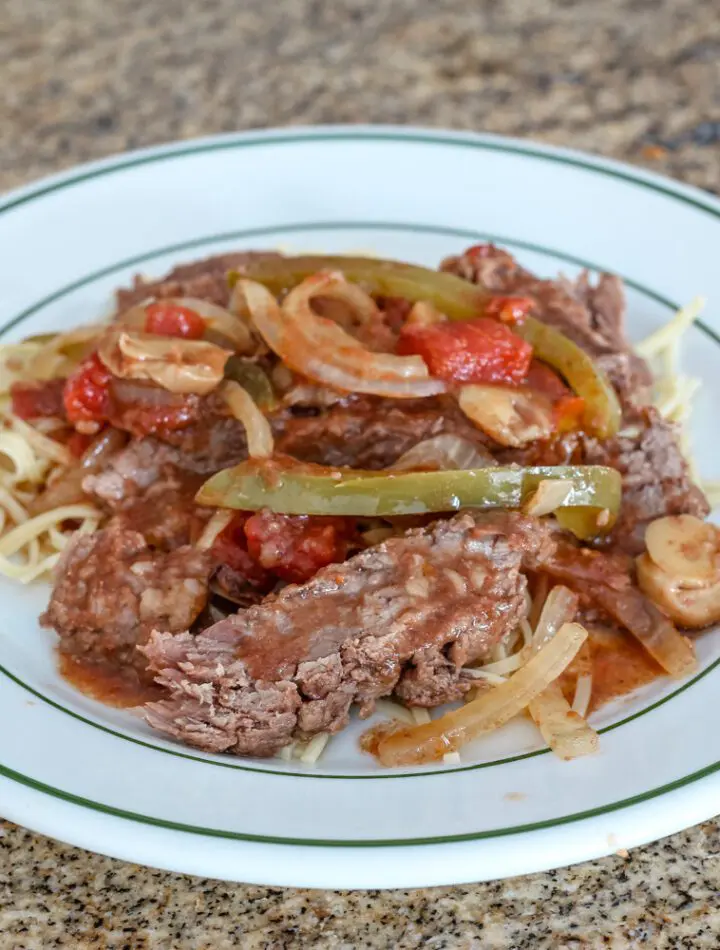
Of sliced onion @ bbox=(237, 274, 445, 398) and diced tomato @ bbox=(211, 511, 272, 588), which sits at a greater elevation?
sliced onion @ bbox=(237, 274, 445, 398)

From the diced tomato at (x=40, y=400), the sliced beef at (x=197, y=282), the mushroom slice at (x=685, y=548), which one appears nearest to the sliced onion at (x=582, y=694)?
the mushroom slice at (x=685, y=548)

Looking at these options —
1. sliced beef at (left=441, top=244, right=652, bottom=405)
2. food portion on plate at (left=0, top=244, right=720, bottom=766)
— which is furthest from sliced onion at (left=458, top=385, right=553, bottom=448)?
sliced beef at (left=441, top=244, right=652, bottom=405)

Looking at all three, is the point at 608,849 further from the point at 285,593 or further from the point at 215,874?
the point at 285,593

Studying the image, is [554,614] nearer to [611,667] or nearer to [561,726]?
[611,667]

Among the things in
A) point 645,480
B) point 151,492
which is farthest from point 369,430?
point 645,480

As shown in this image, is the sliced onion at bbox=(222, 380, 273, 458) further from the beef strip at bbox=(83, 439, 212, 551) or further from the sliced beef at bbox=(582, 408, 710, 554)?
the sliced beef at bbox=(582, 408, 710, 554)

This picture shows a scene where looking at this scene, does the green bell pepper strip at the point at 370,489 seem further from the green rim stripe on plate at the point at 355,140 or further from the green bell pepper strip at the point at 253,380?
the green rim stripe on plate at the point at 355,140
